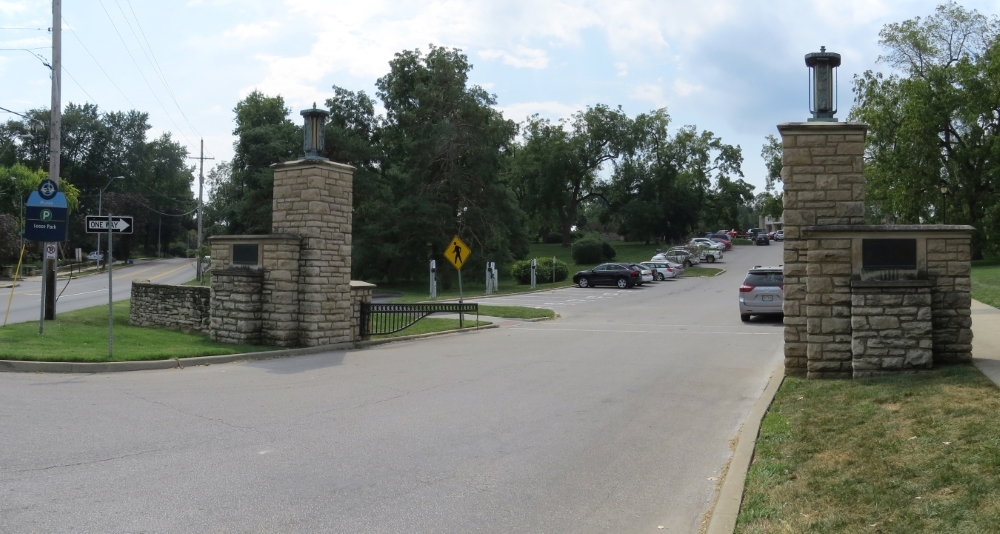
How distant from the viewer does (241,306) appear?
1512 centimetres

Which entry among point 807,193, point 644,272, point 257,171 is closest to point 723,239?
point 644,272

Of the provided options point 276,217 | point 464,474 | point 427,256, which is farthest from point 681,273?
point 464,474

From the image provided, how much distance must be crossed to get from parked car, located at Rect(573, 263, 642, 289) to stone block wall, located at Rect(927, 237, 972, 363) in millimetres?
33205

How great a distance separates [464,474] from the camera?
21.0 ft

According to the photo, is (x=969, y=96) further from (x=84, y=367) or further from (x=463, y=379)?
(x=84, y=367)

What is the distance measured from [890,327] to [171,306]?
48.8ft

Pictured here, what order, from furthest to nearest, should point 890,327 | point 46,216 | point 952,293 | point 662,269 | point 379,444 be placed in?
1. point 662,269
2. point 46,216
3. point 952,293
4. point 890,327
5. point 379,444

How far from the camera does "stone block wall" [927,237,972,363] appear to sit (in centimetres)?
980

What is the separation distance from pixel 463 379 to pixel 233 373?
363 cm

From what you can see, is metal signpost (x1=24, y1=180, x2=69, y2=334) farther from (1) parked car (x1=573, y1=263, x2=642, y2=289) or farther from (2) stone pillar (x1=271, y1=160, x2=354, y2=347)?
(1) parked car (x1=573, y1=263, x2=642, y2=289)

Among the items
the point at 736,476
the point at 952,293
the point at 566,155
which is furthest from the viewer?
the point at 566,155

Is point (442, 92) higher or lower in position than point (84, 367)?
higher

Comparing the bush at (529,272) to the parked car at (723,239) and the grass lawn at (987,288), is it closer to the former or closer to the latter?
the grass lawn at (987,288)

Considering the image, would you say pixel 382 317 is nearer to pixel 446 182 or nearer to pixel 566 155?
pixel 446 182
